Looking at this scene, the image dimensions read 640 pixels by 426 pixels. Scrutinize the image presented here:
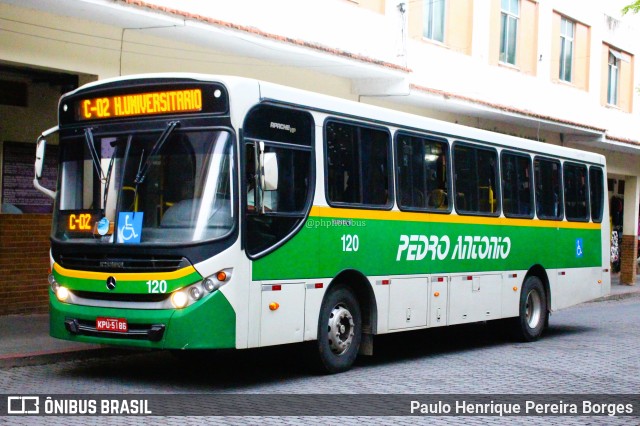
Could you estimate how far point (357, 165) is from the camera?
37.1 ft

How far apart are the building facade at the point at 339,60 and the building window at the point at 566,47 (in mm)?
35

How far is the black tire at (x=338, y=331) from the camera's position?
421 inches

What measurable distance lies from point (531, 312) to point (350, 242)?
202 inches

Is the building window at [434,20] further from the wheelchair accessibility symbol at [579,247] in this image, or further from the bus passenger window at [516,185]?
the bus passenger window at [516,185]

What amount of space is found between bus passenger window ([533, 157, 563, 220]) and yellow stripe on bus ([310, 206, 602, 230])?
0.46 ft

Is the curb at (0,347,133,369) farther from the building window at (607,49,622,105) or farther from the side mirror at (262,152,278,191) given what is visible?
the building window at (607,49,622,105)

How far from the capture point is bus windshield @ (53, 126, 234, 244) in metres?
9.48

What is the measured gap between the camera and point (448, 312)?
1304cm

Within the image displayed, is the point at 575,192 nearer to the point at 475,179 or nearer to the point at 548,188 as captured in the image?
→ the point at 548,188


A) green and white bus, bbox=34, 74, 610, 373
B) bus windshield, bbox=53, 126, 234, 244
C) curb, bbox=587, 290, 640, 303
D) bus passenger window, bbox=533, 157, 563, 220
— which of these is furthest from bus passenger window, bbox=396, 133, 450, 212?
curb, bbox=587, 290, 640, 303

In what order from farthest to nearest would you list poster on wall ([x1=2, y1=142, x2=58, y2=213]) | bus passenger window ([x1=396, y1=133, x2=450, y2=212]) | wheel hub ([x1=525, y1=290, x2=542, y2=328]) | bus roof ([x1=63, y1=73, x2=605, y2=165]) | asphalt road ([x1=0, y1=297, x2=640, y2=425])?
poster on wall ([x1=2, y1=142, x2=58, y2=213]) → wheel hub ([x1=525, y1=290, x2=542, y2=328]) → bus passenger window ([x1=396, y1=133, x2=450, y2=212]) → bus roof ([x1=63, y1=73, x2=605, y2=165]) → asphalt road ([x1=0, y1=297, x2=640, y2=425])

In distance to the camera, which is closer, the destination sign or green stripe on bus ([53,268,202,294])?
green stripe on bus ([53,268,202,294])

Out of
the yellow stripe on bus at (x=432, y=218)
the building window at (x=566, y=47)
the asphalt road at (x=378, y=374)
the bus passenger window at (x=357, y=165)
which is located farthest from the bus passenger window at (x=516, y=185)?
the building window at (x=566, y=47)

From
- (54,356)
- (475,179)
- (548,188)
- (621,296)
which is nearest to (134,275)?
(54,356)
